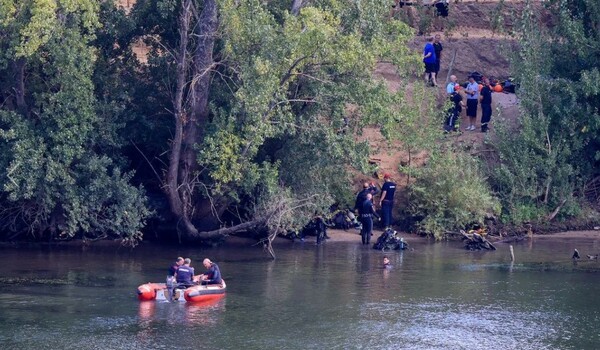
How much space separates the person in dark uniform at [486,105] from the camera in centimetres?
3966

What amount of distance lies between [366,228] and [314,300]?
798 centimetres

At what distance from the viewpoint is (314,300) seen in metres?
26.6

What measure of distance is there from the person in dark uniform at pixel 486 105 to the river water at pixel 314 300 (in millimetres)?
6931

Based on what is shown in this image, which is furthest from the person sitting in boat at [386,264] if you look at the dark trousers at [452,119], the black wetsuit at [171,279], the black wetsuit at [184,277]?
the dark trousers at [452,119]

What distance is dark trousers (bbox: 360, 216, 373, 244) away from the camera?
34.2 metres

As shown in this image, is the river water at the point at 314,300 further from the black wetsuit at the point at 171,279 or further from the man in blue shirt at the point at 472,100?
the man in blue shirt at the point at 472,100

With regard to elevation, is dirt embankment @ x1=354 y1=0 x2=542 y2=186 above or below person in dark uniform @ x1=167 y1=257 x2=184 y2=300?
above

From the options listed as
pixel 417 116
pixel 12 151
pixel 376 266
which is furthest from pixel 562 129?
pixel 12 151

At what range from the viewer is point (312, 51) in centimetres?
3103

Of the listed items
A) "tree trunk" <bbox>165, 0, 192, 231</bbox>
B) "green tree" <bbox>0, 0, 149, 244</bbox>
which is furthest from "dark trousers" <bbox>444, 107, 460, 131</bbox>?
"green tree" <bbox>0, 0, 149, 244</bbox>

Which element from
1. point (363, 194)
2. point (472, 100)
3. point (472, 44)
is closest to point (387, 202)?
point (363, 194)

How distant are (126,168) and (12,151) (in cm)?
437

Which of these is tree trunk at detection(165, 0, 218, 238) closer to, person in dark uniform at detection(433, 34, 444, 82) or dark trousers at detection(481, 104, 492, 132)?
person in dark uniform at detection(433, 34, 444, 82)

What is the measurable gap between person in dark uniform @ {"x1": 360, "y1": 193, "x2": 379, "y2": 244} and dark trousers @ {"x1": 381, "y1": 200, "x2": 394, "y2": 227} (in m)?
1.00
